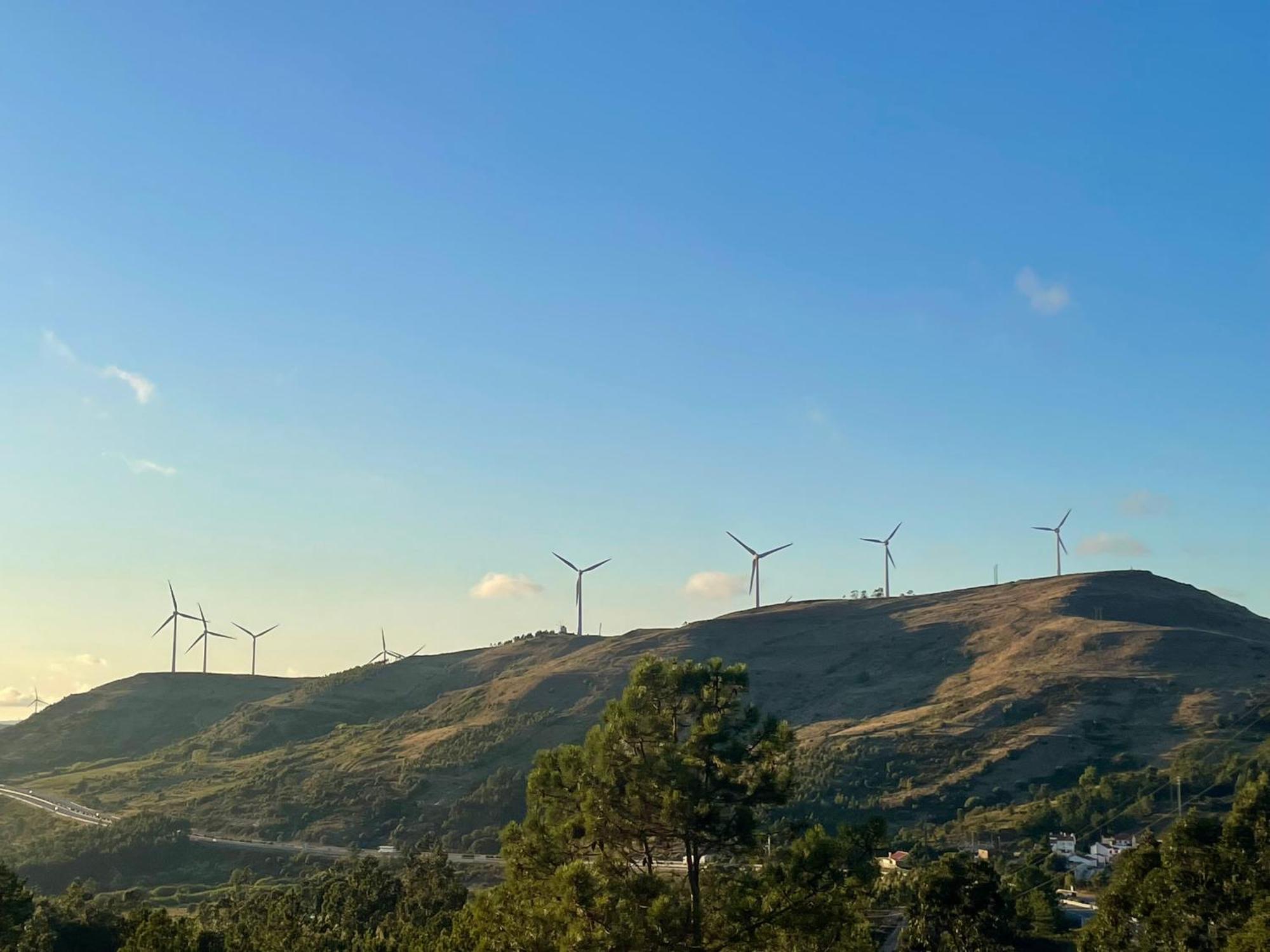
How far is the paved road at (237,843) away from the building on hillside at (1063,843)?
55639 millimetres

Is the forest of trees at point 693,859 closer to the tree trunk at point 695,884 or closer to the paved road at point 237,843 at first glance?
the tree trunk at point 695,884

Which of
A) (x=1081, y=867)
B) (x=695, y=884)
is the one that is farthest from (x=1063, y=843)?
(x=695, y=884)

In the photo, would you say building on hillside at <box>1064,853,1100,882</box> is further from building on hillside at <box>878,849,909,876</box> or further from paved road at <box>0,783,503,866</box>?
paved road at <box>0,783,503,866</box>

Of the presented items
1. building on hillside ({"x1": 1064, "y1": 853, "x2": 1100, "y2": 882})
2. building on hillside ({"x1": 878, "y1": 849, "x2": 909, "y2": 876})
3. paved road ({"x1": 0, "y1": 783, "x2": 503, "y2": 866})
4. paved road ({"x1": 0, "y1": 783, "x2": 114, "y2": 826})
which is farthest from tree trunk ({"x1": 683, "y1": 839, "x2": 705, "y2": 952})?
paved road ({"x1": 0, "y1": 783, "x2": 114, "y2": 826})

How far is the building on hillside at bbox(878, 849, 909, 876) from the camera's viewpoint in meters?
91.5

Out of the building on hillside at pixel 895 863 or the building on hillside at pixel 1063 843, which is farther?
the building on hillside at pixel 1063 843

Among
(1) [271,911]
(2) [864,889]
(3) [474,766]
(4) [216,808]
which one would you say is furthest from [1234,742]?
(4) [216,808]

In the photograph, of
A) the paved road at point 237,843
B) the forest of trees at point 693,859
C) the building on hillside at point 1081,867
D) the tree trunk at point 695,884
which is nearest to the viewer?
the forest of trees at point 693,859

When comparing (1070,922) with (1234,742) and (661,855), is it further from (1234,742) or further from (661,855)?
(1234,742)

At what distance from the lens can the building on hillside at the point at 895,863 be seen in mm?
91519

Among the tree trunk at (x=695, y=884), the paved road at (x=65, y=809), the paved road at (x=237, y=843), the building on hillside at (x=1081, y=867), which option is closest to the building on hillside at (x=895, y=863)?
the building on hillside at (x=1081, y=867)

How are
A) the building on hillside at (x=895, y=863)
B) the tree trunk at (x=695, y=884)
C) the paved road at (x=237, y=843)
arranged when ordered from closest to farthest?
the tree trunk at (x=695, y=884) < the building on hillside at (x=895, y=863) < the paved road at (x=237, y=843)

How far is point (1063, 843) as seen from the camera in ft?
366

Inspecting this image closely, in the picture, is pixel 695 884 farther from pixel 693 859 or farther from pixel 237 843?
pixel 237 843
